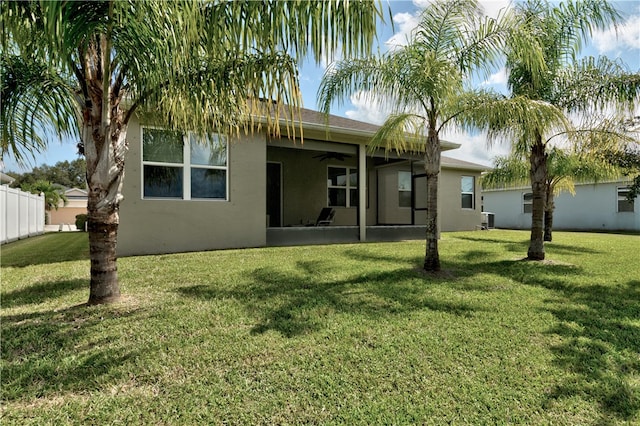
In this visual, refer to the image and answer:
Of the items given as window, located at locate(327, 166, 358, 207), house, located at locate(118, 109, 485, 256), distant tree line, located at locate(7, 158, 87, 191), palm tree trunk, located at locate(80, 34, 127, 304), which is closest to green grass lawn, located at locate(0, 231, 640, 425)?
palm tree trunk, located at locate(80, 34, 127, 304)

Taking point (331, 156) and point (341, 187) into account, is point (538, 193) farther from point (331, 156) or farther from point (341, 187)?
point (341, 187)

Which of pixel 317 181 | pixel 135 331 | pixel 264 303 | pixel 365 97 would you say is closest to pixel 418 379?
pixel 264 303

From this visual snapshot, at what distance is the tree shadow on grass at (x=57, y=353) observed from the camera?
2.70m

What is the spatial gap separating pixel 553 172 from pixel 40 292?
1455cm

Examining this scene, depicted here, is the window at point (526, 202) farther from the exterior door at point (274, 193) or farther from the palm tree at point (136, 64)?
the palm tree at point (136, 64)

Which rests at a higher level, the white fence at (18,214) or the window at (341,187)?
the window at (341,187)

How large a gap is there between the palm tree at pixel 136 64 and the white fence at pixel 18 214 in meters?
10.2

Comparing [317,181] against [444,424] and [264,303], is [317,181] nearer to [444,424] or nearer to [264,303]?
[264,303]

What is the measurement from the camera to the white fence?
12039 mm

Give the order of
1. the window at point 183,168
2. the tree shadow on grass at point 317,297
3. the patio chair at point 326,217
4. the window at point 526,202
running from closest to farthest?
1. the tree shadow on grass at point 317,297
2. the window at point 183,168
3. the patio chair at point 326,217
4. the window at point 526,202

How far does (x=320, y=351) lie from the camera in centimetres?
333

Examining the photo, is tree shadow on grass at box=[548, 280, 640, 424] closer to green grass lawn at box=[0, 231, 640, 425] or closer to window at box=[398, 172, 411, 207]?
green grass lawn at box=[0, 231, 640, 425]

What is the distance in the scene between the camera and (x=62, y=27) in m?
2.72

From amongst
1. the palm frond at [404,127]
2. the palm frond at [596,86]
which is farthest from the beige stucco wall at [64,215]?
the palm frond at [596,86]
